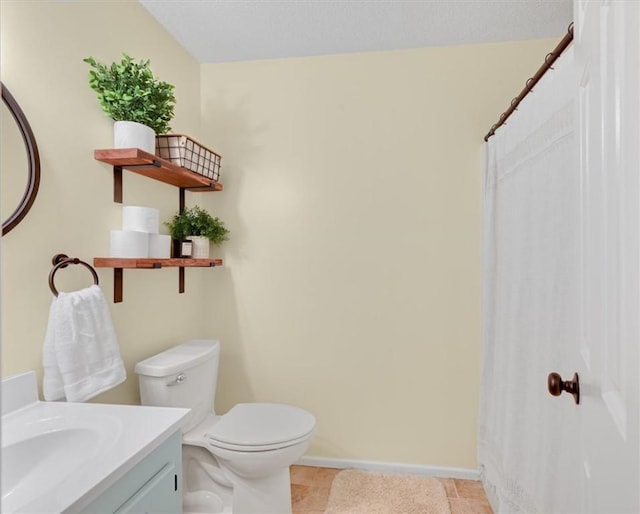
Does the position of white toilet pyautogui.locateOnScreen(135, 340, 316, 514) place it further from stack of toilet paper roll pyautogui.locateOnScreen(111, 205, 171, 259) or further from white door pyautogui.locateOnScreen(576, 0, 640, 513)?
white door pyautogui.locateOnScreen(576, 0, 640, 513)

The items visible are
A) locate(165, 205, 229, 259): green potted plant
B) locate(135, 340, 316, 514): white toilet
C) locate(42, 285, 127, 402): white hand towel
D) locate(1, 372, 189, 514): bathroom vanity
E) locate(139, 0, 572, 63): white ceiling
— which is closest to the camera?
locate(1, 372, 189, 514): bathroom vanity

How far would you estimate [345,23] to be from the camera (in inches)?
82.7

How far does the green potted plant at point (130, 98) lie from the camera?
1.61m

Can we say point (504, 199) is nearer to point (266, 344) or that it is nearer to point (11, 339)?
point (266, 344)

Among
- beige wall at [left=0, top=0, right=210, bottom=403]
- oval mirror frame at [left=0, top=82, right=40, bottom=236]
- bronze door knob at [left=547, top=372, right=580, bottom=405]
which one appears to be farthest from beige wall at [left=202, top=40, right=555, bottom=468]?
bronze door knob at [left=547, top=372, right=580, bottom=405]

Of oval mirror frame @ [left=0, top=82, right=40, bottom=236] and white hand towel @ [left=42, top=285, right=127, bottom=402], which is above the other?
oval mirror frame @ [left=0, top=82, right=40, bottom=236]

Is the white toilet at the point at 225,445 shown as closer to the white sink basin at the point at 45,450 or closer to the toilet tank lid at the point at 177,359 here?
the toilet tank lid at the point at 177,359

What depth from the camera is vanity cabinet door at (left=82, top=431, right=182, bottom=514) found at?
940mm

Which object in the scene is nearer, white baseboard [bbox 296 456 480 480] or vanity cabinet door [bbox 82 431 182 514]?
vanity cabinet door [bbox 82 431 182 514]

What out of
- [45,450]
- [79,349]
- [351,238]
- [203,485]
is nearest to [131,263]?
[79,349]

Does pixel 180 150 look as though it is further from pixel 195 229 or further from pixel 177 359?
pixel 177 359

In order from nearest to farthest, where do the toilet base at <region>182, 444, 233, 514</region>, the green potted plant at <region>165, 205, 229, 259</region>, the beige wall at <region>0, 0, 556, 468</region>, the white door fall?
the white door < the toilet base at <region>182, 444, 233, 514</region> < the green potted plant at <region>165, 205, 229, 259</region> < the beige wall at <region>0, 0, 556, 468</region>

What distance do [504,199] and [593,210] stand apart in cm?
112

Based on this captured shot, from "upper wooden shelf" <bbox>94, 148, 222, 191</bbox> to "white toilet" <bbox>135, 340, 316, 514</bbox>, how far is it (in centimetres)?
81
